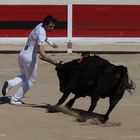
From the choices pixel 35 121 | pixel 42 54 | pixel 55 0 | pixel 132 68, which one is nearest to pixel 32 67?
pixel 42 54

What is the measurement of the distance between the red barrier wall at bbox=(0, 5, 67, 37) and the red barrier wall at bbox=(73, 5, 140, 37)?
31 centimetres

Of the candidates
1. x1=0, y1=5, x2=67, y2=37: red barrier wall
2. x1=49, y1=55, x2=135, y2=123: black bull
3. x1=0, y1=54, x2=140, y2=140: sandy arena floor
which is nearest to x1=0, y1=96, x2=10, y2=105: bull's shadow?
x1=0, y1=54, x2=140, y2=140: sandy arena floor

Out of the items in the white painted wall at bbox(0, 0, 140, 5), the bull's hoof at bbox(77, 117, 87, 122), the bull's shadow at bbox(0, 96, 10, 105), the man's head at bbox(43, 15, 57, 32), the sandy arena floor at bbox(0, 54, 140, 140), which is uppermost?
the white painted wall at bbox(0, 0, 140, 5)

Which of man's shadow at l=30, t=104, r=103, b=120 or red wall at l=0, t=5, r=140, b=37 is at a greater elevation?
A: red wall at l=0, t=5, r=140, b=37

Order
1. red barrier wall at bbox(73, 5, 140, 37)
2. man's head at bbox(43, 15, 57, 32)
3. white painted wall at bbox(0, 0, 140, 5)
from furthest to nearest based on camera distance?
red barrier wall at bbox(73, 5, 140, 37)
white painted wall at bbox(0, 0, 140, 5)
man's head at bbox(43, 15, 57, 32)

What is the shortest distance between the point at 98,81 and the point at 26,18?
8282 mm

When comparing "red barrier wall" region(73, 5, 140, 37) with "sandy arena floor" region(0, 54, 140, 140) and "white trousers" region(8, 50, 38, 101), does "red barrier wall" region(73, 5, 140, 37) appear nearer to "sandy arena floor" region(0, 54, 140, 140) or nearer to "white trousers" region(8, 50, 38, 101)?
"sandy arena floor" region(0, 54, 140, 140)

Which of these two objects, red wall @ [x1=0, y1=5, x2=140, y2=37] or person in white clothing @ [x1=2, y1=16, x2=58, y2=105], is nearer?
person in white clothing @ [x1=2, y1=16, x2=58, y2=105]

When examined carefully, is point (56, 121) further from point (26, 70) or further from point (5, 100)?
point (5, 100)

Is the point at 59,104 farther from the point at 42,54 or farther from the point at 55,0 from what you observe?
the point at 55,0

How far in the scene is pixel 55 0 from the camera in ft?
53.4

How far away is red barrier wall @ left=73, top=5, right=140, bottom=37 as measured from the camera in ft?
53.9

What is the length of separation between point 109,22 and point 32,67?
7.42 m

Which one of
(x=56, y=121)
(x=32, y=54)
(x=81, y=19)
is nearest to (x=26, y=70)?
(x=32, y=54)
